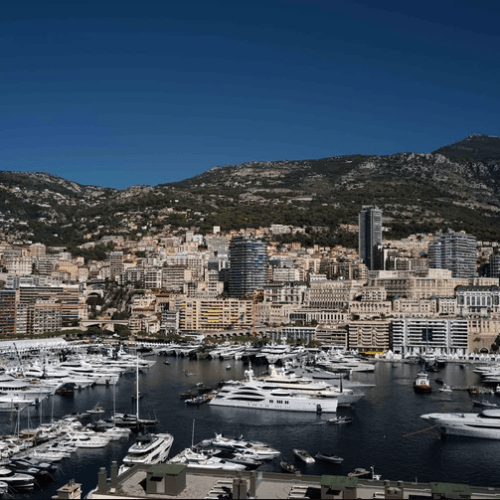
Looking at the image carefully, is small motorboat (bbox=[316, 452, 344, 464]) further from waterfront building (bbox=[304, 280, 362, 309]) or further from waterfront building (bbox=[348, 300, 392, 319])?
waterfront building (bbox=[304, 280, 362, 309])

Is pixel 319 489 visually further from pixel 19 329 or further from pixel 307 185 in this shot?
pixel 307 185

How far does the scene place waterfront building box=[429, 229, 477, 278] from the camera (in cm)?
10238

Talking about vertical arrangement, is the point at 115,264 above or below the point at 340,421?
above

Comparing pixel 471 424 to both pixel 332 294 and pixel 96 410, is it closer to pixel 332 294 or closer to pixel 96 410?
pixel 96 410

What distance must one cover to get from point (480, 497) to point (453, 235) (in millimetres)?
92592

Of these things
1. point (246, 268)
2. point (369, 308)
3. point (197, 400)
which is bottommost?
point (197, 400)

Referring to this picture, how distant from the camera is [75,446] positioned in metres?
30.2

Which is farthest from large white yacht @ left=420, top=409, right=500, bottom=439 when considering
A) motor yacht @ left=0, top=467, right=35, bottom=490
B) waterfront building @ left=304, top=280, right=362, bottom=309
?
waterfront building @ left=304, top=280, right=362, bottom=309

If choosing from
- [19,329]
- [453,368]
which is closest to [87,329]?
[19,329]

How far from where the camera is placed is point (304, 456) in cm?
Answer: 2845

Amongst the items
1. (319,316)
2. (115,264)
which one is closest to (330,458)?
(319,316)

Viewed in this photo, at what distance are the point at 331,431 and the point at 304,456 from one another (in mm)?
5774

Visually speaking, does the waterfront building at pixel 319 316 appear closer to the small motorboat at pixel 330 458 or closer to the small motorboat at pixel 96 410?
the small motorboat at pixel 96 410

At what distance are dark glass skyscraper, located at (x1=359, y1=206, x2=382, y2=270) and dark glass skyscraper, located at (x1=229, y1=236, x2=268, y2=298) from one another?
749 inches
